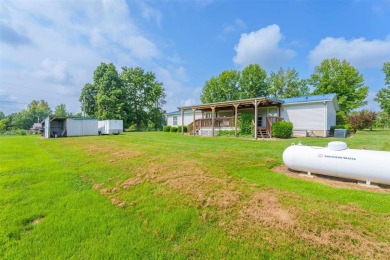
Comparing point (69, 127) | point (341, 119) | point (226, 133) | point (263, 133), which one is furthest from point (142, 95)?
point (341, 119)

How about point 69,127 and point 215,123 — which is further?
point 69,127

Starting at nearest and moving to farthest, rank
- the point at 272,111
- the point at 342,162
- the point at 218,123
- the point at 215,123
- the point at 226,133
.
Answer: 1. the point at 342,162
2. the point at 226,133
3. the point at 272,111
4. the point at 218,123
5. the point at 215,123

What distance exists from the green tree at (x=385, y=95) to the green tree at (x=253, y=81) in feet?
63.5

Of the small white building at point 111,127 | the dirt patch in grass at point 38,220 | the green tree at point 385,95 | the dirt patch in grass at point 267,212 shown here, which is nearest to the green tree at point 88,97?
the small white building at point 111,127

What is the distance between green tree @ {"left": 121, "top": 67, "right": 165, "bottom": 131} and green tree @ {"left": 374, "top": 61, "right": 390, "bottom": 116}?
4154 cm

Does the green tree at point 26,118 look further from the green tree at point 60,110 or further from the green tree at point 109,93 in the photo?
the green tree at point 109,93

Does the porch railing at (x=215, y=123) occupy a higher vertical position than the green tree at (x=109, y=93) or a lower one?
lower

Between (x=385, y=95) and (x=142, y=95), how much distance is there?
45.4 m

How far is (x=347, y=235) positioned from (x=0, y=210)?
587 cm

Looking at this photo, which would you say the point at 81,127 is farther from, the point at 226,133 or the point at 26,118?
the point at 26,118

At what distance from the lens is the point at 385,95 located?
32.8 m

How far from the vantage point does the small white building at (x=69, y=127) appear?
2255 centimetres

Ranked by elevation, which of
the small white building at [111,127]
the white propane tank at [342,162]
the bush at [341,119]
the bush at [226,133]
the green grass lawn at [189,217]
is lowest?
the green grass lawn at [189,217]

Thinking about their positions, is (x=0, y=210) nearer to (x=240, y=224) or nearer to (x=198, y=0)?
(x=240, y=224)
